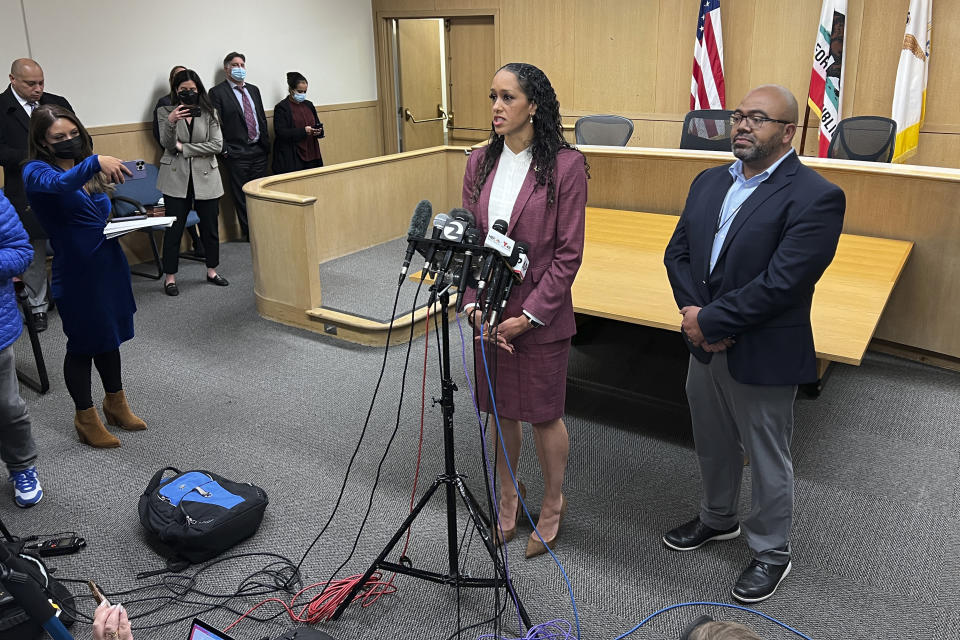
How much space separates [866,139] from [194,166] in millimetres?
4344

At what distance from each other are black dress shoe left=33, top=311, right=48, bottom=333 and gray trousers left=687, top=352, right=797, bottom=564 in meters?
3.93

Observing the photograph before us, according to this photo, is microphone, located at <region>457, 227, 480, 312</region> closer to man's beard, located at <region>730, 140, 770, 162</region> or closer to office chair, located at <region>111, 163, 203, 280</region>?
man's beard, located at <region>730, 140, 770, 162</region>

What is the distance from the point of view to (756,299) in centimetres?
217

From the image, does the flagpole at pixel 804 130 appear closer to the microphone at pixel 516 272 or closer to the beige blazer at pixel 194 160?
the beige blazer at pixel 194 160

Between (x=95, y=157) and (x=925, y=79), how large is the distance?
5.54m

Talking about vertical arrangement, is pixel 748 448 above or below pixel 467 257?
below

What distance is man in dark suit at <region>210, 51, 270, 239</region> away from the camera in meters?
6.27

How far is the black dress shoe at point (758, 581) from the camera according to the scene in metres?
2.41

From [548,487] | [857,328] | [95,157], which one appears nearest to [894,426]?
[857,328]

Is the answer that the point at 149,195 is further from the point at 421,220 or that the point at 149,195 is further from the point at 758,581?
the point at 758,581

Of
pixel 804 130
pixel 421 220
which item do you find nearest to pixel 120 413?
pixel 421 220

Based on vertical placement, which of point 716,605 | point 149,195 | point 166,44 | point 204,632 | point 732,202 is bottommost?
point 716,605

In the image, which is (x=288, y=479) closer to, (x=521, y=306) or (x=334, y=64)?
(x=521, y=306)

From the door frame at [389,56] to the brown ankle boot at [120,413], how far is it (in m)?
5.43
